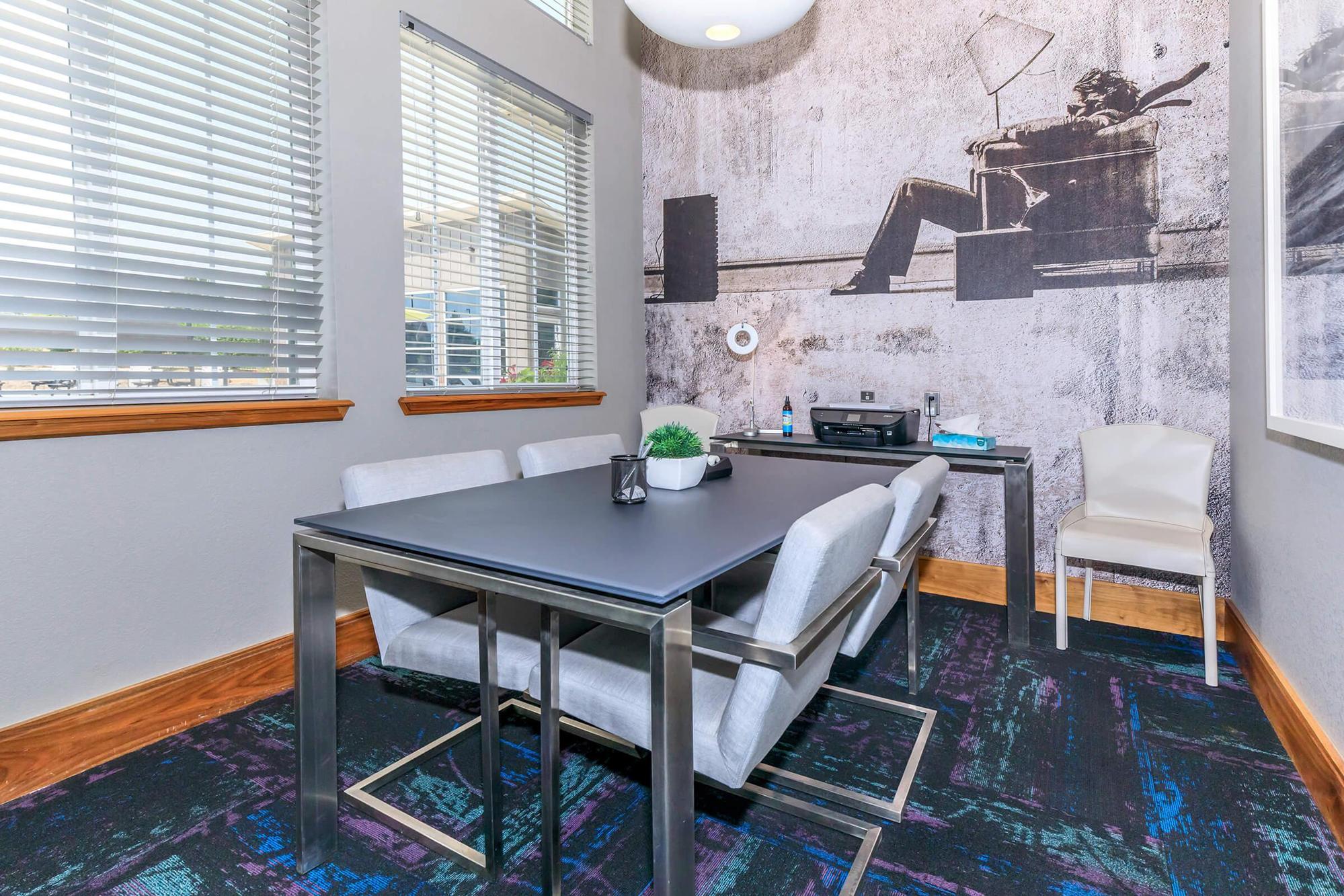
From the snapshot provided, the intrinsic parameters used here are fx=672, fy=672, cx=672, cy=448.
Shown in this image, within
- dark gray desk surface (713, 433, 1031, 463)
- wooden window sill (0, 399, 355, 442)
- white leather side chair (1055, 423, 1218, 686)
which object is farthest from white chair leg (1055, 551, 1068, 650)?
wooden window sill (0, 399, 355, 442)

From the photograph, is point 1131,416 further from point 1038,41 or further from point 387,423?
point 387,423

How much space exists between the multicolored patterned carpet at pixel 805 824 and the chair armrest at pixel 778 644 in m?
0.68

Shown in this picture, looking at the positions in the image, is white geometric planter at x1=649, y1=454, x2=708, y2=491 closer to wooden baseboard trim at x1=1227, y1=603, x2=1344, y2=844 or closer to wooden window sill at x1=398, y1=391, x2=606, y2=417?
wooden window sill at x1=398, y1=391, x2=606, y2=417

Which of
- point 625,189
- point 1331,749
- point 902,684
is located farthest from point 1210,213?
point 625,189

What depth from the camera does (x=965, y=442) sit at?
9.78 ft

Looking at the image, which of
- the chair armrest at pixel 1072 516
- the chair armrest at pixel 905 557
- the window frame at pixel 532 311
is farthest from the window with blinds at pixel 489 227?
the chair armrest at pixel 1072 516

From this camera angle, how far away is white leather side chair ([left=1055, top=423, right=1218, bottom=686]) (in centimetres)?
243

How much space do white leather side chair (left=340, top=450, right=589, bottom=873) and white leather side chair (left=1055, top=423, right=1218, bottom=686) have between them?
6.69 ft

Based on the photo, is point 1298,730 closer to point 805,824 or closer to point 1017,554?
point 1017,554

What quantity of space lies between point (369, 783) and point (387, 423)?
1.43m

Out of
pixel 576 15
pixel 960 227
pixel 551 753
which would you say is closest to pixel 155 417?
pixel 551 753

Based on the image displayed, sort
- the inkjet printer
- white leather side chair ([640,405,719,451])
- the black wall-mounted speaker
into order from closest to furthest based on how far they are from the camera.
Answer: the inkjet printer
white leather side chair ([640,405,719,451])
the black wall-mounted speaker

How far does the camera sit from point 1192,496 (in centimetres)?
275

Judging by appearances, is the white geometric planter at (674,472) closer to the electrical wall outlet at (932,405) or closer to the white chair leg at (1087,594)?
the electrical wall outlet at (932,405)
